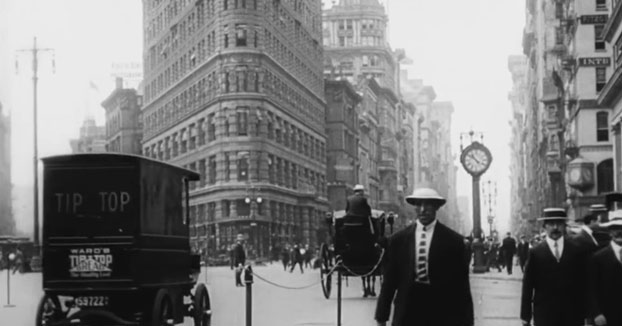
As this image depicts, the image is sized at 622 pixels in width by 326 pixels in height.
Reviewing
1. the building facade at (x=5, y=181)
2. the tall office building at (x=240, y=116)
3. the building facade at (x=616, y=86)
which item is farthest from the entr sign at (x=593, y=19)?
the building facade at (x=5, y=181)

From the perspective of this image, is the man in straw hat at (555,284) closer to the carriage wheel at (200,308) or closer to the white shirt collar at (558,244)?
the white shirt collar at (558,244)

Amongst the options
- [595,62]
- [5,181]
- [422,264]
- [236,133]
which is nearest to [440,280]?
[422,264]

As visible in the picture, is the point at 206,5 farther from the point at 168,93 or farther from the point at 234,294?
the point at 234,294

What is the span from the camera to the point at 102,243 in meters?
18.2

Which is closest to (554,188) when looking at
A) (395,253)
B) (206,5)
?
(206,5)

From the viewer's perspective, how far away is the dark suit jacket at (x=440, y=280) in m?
10.5

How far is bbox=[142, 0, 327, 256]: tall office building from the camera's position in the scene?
303ft

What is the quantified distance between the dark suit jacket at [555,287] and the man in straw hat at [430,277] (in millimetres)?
2156

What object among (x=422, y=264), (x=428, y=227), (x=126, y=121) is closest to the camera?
(x=422, y=264)

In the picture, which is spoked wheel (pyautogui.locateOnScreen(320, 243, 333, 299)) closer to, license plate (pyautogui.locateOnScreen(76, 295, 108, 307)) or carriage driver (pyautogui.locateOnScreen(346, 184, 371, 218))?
carriage driver (pyautogui.locateOnScreen(346, 184, 371, 218))

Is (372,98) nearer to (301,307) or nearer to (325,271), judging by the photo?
(325,271)

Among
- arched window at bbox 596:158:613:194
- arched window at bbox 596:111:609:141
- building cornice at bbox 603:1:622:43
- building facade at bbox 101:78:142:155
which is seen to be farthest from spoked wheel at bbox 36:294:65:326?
building facade at bbox 101:78:142:155

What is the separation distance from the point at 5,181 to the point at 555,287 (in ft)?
435

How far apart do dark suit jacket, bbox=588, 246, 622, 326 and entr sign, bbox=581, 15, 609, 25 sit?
6167cm
